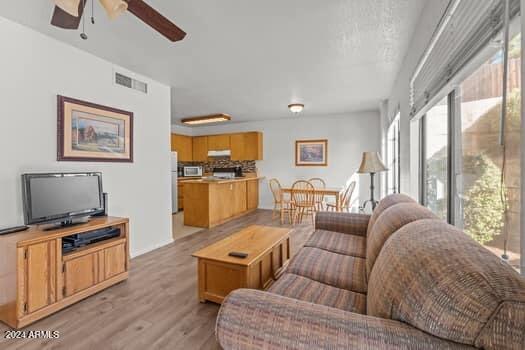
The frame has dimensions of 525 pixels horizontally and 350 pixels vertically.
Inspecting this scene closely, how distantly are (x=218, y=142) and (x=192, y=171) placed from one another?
3.55 ft

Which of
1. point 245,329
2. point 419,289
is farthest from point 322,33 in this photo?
point 245,329

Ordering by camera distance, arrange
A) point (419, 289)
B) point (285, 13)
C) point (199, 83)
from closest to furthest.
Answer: point (419, 289), point (285, 13), point (199, 83)

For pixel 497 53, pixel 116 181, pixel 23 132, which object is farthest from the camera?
pixel 116 181

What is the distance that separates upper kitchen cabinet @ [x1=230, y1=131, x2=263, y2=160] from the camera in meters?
6.26

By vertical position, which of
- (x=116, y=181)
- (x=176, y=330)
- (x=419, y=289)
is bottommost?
(x=176, y=330)

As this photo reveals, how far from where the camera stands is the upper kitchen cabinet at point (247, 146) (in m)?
6.26

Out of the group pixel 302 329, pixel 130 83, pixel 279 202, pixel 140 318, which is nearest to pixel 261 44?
pixel 130 83

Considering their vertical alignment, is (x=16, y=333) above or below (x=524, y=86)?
below

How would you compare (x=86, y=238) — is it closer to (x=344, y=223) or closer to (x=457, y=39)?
(x=344, y=223)

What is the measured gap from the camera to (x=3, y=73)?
200 cm

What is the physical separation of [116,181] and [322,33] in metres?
2.72

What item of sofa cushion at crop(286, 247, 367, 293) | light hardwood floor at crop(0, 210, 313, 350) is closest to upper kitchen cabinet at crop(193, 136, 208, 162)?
light hardwood floor at crop(0, 210, 313, 350)

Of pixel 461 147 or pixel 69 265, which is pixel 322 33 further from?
pixel 69 265

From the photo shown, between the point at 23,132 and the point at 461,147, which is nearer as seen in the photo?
the point at 461,147
